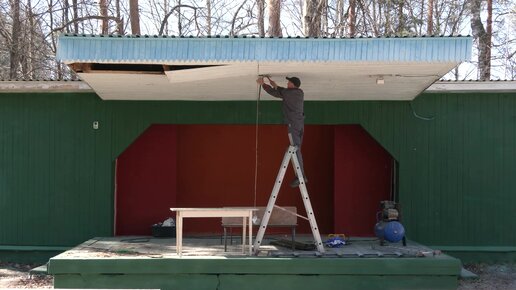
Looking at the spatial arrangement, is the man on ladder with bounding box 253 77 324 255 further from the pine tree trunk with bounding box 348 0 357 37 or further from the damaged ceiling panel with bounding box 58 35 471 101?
the pine tree trunk with bounding box 348 0 357 37

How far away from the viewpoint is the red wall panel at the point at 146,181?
33.7 ft

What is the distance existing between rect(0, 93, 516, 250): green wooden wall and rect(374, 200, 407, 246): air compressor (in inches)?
53.9

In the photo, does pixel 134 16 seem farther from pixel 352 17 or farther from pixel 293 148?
pixel 293 148

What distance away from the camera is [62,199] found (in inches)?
381

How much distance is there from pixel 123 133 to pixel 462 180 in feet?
17.6

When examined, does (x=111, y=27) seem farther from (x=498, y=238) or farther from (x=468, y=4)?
(x=498, y=238)

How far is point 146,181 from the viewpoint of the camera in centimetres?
1035

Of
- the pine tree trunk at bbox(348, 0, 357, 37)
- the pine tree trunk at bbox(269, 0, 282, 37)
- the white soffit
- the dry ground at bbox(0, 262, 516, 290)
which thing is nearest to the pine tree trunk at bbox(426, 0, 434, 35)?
the pine tree trunk at bbox(348, 0, 357, 37)

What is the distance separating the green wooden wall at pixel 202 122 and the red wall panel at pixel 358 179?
0.73 m

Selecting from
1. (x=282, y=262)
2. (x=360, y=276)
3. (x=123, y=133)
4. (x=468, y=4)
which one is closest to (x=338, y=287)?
(x=360, y=276)

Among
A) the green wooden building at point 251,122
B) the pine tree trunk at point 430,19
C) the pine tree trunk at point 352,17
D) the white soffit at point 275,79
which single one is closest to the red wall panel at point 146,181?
the green wooden building at point 251,122

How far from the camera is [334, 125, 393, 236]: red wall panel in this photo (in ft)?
33.8

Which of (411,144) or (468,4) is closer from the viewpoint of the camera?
(411,144)

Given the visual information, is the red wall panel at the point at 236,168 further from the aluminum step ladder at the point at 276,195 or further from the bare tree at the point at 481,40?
the bare tree at the point at 481,40
